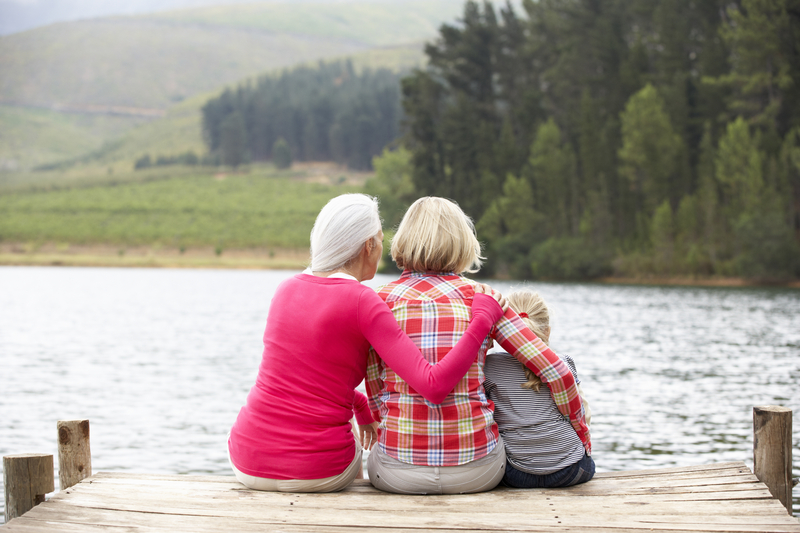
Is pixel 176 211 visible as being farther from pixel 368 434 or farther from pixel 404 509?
pixel 404 509

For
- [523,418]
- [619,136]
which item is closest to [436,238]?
[523,418]

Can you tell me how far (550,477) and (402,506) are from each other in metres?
0.81

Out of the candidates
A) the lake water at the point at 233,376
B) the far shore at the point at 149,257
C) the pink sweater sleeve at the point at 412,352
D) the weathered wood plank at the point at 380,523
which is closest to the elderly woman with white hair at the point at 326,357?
the pink sweater sleeve at the point at 412,352

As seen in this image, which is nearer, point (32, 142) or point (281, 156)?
point (281, 156)

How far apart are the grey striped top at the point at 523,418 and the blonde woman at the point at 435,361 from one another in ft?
0.37

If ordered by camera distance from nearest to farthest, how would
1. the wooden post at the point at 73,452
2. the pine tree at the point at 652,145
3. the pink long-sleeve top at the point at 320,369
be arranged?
the pink long-sleeve top at the point at 320,369
the wooden post at the point at 73,452
the pine tree at the point at 652,145

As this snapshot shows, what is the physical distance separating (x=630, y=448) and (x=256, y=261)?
76.1 meters

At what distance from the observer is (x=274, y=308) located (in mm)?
3516

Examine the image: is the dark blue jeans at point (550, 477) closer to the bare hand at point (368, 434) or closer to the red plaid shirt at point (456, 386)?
the red plaid shirt at point (456, 386)

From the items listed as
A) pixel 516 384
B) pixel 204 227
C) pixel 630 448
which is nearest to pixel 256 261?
pixel 204 227

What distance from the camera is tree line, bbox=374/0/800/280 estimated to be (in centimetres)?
5084

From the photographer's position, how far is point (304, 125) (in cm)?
14338

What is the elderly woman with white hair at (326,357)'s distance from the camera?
11.0 ft

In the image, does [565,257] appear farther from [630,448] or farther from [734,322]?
[630,448]
